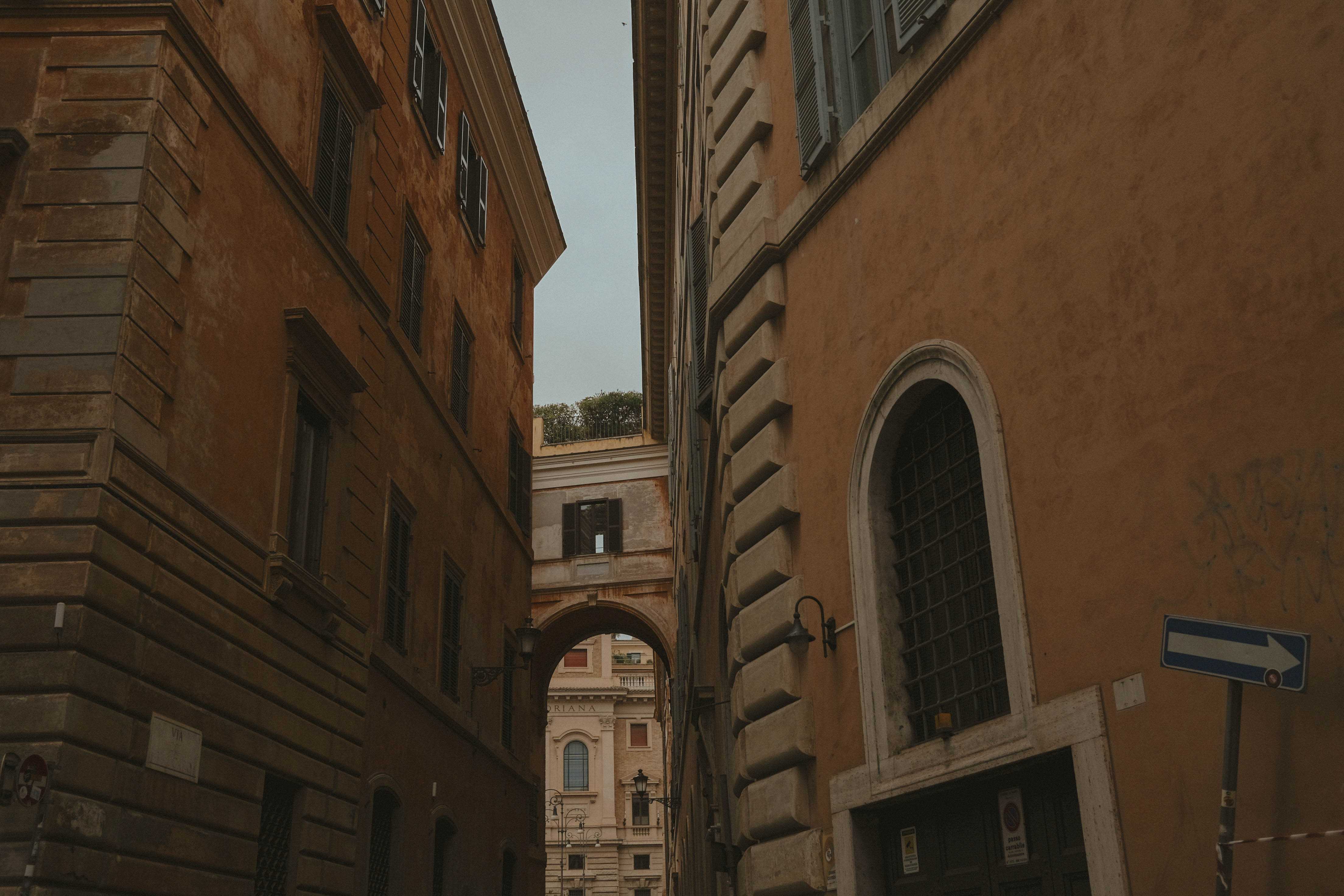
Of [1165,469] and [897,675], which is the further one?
[897,675]

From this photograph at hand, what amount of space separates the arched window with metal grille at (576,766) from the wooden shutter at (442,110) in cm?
4395

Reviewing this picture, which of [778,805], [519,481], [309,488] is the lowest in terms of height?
[778,805]

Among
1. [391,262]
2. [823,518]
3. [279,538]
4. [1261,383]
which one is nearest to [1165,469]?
[1261,383]

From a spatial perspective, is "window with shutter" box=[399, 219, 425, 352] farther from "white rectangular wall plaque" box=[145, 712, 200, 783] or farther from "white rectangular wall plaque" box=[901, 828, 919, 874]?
"white rectangular wall plaque" box=[901, 828, 919, 874]

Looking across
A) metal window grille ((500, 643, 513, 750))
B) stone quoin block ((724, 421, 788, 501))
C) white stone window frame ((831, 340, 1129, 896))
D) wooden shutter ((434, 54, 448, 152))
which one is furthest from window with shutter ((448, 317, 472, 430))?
white stone window frame ((831, 340, 1129, 896))

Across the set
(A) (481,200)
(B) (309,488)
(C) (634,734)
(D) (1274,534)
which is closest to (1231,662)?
(D) (1274,534)

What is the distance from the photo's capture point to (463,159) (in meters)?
18.4

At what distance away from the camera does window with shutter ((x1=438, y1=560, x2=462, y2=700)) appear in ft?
50.5

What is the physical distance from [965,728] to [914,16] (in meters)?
4.24

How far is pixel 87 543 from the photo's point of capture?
7.58 metres

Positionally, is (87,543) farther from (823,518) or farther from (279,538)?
(823,518)

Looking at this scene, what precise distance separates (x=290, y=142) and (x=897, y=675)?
7262mm

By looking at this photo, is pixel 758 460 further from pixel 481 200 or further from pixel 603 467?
pixel 603 467

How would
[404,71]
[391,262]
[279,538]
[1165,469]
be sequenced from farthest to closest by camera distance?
[404,71] → [391,262] → [279,538] → [1165,469]
